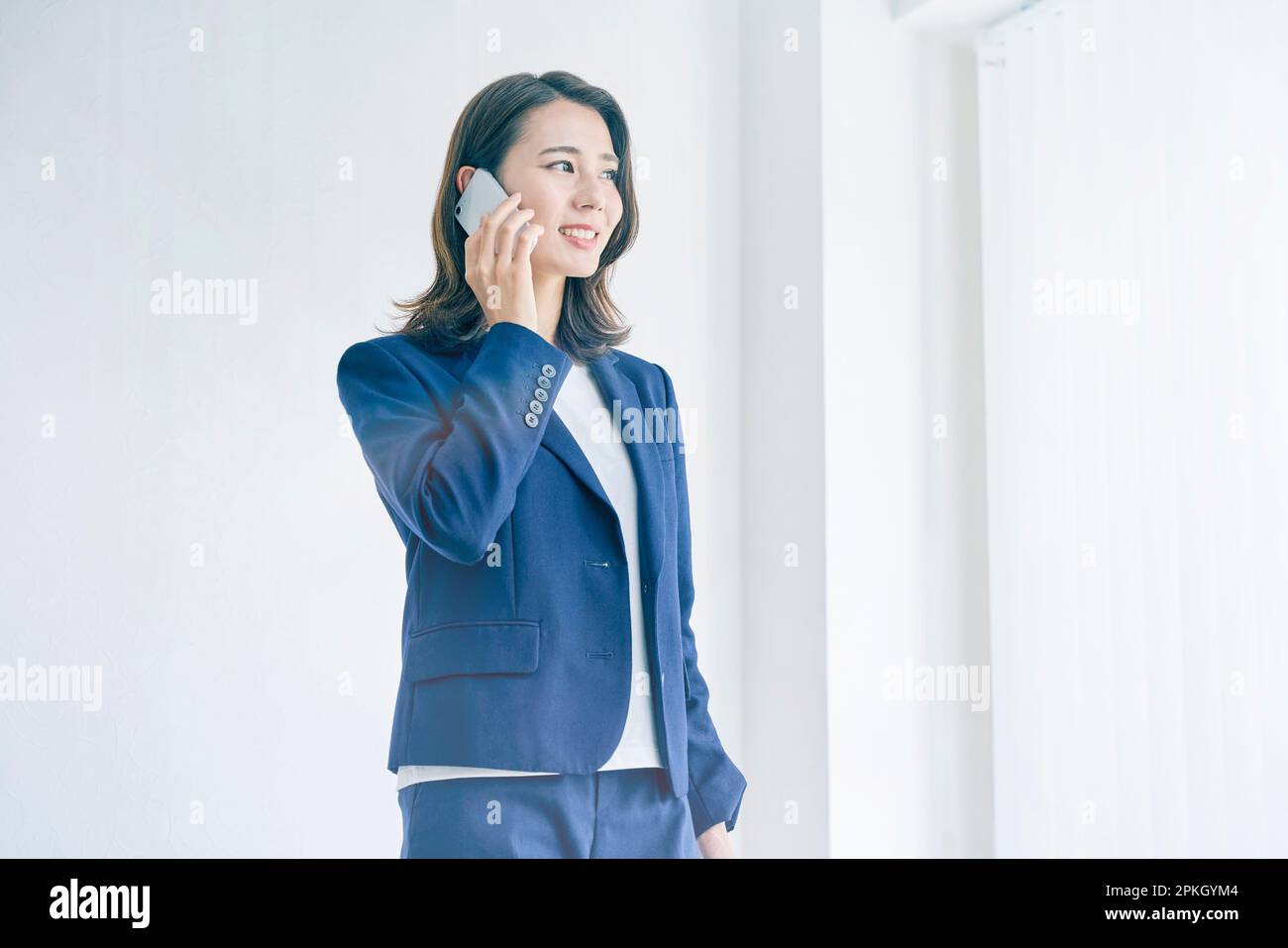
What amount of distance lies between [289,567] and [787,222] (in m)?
1.10

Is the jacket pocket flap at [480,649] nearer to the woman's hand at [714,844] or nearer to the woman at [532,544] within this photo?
the woman at [532,544]

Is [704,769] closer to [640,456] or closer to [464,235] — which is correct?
[640,456]

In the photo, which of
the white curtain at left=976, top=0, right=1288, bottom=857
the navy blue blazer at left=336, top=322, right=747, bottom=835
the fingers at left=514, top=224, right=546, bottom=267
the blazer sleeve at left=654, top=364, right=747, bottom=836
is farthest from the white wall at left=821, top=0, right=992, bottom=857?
the fingers at left=514, top=224, right=546, bottom=267

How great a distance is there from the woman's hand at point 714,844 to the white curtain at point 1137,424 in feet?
2.10

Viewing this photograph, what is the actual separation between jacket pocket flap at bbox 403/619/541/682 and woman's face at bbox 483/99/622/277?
0.57 metres

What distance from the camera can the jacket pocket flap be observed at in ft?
5.57

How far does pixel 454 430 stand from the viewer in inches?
66.0

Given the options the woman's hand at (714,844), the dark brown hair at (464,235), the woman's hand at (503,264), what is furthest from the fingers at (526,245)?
the woman's hand at (714,844)

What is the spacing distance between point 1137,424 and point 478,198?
1109 mm

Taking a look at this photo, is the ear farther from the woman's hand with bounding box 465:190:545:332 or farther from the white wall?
the white wall

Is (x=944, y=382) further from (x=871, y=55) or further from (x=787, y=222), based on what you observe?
(x=871, y=55)

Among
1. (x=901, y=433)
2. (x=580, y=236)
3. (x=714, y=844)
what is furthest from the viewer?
(x=901, y=433)

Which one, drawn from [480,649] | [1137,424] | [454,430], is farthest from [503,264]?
[1137,424]

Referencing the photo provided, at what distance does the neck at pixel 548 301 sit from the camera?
1.93 m
